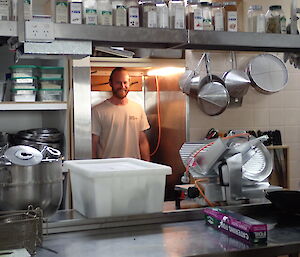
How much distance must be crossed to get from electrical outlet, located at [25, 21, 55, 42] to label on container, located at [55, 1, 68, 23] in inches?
2.0

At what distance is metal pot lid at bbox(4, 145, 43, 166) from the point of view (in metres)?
1.96

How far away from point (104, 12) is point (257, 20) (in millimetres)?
747

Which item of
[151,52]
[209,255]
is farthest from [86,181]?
[151,52]

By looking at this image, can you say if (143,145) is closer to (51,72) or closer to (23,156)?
(51,72)

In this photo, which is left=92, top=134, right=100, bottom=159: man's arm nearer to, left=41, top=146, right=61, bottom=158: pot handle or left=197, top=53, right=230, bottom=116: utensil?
left=197, top=53, right=230, bottom=116: utensil

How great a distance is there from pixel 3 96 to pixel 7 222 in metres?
2.08

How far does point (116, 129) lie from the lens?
14.3ft

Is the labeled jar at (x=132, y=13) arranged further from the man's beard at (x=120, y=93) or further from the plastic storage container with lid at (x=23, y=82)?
the man's beard at (x=120, y=93)

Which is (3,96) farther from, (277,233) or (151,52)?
(277,233)

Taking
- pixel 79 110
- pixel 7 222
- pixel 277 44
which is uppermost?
pixel 277 44

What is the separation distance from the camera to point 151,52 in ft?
13.1

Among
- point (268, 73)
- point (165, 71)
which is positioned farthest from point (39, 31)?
point (268, 73)

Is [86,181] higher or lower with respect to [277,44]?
lower

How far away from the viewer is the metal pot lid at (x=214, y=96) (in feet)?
13.5
